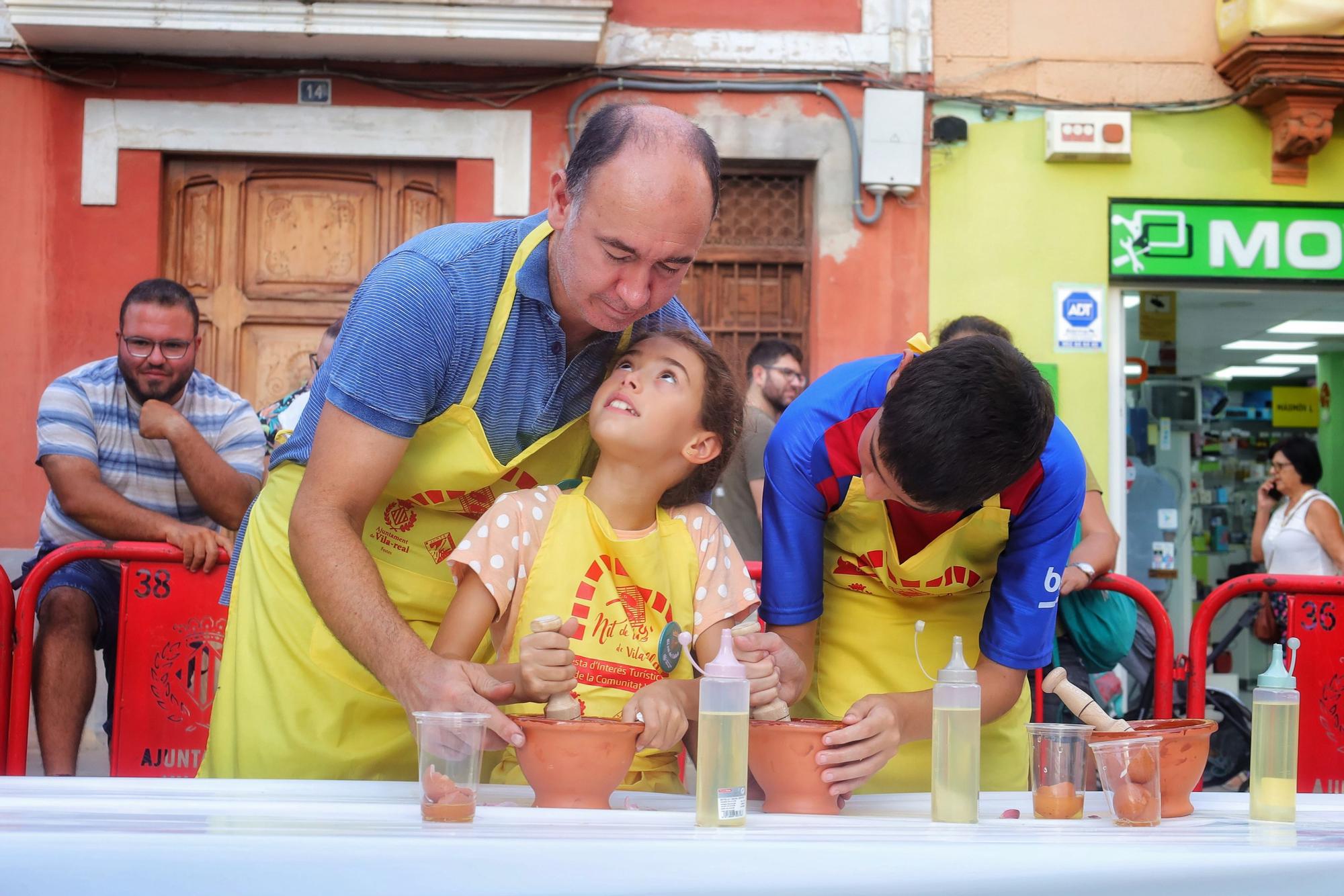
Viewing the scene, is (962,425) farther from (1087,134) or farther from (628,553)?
(1087,134)

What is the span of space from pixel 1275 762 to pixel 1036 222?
18.7ft

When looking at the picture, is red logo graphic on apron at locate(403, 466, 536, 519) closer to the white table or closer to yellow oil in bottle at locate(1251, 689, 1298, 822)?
the white table

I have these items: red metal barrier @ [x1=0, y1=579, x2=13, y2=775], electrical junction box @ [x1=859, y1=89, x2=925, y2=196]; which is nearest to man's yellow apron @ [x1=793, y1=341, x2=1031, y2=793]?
red metal barrier @ [x1=0, y1=579, x2=13, y2=775]

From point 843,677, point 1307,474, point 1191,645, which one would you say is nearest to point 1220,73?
point 1307,474

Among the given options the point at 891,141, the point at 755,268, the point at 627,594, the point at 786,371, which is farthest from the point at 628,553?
the point at 891,141

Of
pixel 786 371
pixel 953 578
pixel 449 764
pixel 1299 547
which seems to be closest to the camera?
pixel 449 764

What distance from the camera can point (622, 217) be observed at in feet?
7.50

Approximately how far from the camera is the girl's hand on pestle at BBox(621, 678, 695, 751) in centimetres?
204

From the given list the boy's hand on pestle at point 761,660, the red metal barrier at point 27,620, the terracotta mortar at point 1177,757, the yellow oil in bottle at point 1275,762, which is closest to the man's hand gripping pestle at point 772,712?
the boy's hand on pestle at point 761,660

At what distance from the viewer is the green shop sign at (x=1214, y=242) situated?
742 centimetres

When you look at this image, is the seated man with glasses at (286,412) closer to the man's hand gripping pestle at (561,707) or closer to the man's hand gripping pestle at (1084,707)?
the man's hand gripping pestle at (561,707)

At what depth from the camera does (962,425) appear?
2.16 meters

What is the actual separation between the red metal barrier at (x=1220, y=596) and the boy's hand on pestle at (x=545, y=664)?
2899 mm

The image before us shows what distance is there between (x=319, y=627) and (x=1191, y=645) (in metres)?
3.01
